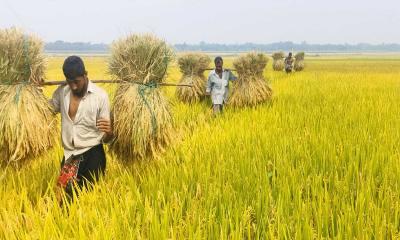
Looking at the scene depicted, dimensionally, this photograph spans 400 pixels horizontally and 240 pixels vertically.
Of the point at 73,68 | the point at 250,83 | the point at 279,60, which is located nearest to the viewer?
the point at 73,68

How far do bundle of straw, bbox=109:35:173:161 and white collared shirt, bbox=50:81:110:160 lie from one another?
0.25 meters

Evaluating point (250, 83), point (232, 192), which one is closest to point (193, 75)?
point (250, 83)

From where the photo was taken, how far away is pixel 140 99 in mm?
3496

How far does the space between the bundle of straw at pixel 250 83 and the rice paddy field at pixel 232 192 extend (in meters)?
2.40

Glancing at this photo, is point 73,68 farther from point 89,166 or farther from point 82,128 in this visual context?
point 89,166

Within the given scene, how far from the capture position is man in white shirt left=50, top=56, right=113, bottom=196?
313 cm

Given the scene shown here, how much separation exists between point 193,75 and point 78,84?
6.19 metres

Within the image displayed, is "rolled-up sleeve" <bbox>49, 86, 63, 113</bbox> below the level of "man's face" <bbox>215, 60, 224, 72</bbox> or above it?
below

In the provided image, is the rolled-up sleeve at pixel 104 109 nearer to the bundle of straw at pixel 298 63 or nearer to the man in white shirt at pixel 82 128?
the man in white shirt at pixel 82 128

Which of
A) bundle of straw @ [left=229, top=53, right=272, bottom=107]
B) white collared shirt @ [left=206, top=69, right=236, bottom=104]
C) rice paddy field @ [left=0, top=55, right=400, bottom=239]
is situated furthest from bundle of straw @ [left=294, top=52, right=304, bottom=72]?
rice paddy field @ [left=0, top=55, right=400, bottom=239]

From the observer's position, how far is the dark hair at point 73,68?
3002mm

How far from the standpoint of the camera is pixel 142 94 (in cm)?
351

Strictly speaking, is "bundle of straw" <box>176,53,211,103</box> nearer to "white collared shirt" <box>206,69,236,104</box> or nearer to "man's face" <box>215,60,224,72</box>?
"white collared shirt" <box>206,69,236,104</box>

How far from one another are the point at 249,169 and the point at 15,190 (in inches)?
68.1
